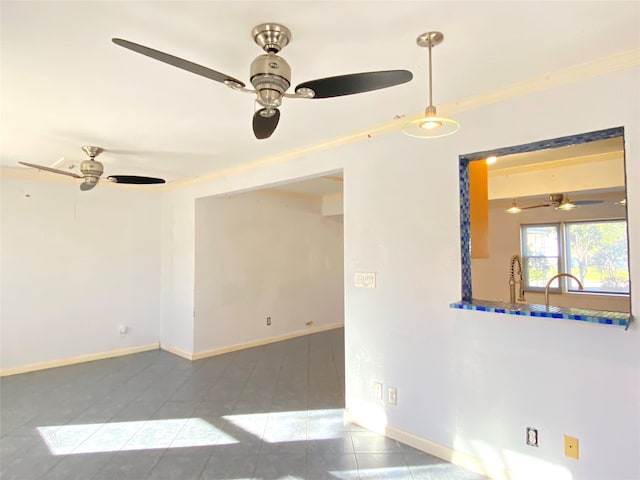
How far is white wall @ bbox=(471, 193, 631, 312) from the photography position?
5547mm

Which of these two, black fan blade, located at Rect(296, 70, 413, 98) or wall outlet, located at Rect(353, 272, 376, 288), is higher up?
black fan blade, located at Rect(296, 70, 413, 98)

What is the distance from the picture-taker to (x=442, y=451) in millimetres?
2365

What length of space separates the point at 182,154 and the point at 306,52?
85.7 inches

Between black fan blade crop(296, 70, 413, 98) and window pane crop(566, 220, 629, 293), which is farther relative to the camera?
window pane crop(566, 220, 629, 293)

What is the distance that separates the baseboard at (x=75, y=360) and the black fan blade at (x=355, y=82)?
15.7 feet

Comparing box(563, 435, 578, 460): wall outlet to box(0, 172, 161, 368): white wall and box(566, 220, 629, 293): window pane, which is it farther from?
box(0, 172, 161, 368): white wall

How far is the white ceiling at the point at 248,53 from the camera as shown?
142 centimetres

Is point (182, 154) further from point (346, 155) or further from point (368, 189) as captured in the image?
point (368, 189)

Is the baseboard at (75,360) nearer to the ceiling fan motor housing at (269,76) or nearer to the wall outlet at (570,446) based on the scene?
the ceiling fan motor housing at (269,76)

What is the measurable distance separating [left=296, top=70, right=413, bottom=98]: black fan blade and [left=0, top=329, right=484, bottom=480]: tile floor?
2197mm

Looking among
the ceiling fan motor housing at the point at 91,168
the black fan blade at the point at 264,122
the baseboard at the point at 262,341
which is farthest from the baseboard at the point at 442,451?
the ceiling fan motor housing at the point at 91,168

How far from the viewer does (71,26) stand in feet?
4.95

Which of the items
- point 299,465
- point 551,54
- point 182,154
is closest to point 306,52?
point 551,54

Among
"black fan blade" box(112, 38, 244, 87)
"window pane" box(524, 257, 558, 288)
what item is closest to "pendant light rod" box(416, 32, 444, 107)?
"black fan blade" box(112, 38, 244, 87)
